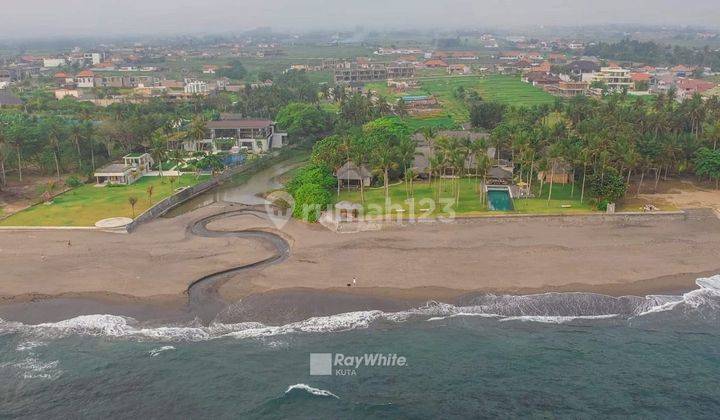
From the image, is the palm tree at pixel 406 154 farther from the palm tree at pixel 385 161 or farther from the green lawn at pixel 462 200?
the green lawn at pixel 462 200

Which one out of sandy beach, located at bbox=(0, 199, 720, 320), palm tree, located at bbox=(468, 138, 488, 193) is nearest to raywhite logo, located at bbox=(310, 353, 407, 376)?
sandy beach, located at bbox=(0, 199, 720, 320)

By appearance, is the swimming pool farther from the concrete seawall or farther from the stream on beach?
the concrete seawall

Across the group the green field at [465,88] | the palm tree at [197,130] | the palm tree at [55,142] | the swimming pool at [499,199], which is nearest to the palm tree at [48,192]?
the palm tree at [55,142]

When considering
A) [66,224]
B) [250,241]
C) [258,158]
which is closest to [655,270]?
[250,241]

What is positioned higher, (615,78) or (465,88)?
(615,78)

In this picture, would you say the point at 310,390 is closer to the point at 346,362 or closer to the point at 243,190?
the point at 346,362

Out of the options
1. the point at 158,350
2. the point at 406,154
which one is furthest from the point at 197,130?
→ the point at 158,350
